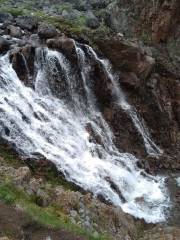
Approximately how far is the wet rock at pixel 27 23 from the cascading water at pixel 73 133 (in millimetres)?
3459

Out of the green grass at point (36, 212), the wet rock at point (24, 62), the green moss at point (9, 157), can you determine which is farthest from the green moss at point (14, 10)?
the green grass at point (36, 212)

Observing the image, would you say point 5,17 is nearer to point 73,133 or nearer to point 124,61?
point 124,61

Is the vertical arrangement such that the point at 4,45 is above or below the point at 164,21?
above

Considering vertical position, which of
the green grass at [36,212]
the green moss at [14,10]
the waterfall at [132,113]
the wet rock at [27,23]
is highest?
the green grass at [36,212]

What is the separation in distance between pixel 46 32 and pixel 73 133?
634 centimetres

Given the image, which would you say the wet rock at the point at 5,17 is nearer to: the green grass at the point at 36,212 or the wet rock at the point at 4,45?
the wet rock at the point at 4,45

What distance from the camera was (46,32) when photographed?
87.7ft

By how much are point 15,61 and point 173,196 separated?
925 cm

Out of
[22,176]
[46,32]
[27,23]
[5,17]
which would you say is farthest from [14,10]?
[22,176]

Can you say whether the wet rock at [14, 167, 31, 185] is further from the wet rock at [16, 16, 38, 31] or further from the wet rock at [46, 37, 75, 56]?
the wet rock at [16, 16, 38, 31]

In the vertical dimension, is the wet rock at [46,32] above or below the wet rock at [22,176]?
below

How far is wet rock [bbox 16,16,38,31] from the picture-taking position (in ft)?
92.3

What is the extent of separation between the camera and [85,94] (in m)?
25.8

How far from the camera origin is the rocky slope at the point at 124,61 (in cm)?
1641
